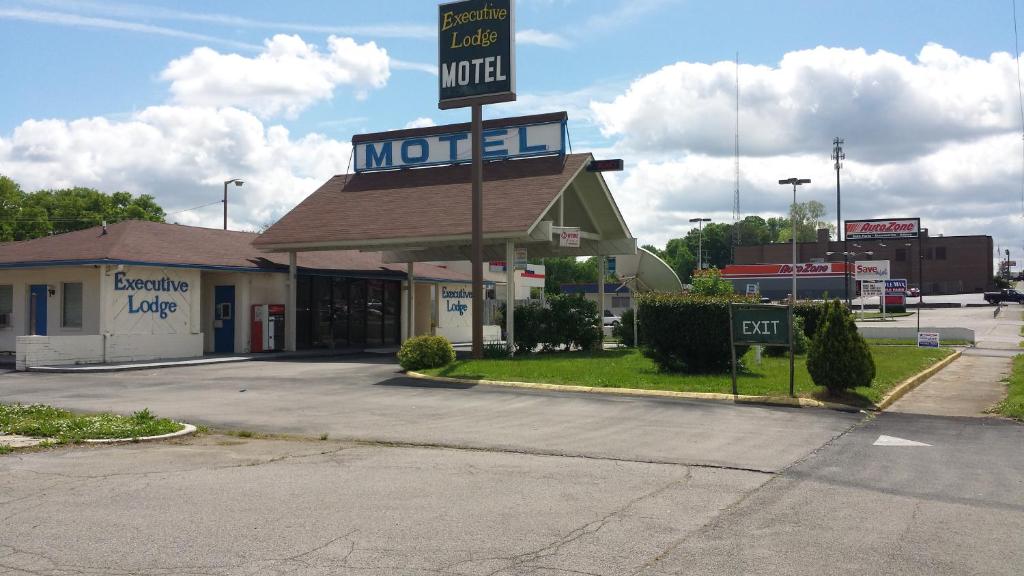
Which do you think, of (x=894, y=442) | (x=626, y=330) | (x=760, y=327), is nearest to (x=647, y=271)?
(x=626, y=330)

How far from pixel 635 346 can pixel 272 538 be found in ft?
75.7

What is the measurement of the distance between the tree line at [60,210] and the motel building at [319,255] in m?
41.6

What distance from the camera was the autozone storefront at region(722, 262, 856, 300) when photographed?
297ft

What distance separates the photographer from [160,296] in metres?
25.1

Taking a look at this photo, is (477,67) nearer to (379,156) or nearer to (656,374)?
(379,156)

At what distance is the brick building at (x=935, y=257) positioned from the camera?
110m

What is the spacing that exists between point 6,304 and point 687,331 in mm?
21232

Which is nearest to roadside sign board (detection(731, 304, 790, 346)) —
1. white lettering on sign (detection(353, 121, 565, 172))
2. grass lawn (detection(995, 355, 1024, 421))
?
grass lawn (detection(995, 355, 1024, 421))

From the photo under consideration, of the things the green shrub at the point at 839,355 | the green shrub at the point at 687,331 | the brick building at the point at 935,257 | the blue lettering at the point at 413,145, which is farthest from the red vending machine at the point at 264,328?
the brick building at the point at 935,257

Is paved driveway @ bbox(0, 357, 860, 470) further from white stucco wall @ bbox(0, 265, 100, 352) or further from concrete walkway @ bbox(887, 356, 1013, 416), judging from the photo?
white stucco wall @ bbox(0, 265, 100, 352)

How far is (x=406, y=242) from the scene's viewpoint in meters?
25.5

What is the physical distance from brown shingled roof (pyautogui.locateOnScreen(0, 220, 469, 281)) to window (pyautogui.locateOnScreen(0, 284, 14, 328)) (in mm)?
1063

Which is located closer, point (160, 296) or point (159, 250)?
point (160, 296)

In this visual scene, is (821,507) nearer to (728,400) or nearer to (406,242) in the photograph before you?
(728,400)
